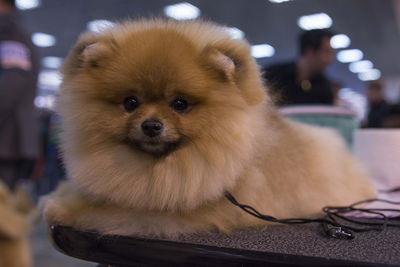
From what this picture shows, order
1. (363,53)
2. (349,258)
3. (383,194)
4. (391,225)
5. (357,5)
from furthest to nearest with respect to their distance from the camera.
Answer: (363,53)
(357,5)
(383,194)
(391,225)
(349,258)

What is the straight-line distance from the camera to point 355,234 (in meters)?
0.79

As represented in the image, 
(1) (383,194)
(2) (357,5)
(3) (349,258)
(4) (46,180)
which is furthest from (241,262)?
(4) (46,180)

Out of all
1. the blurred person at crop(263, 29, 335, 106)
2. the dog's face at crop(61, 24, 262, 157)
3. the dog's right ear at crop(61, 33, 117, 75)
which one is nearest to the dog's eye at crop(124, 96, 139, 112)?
the dog's face at crop(61, 24, 262, 157)

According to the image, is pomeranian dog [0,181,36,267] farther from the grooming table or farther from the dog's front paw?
the grooming table

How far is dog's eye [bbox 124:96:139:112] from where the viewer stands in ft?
2.54

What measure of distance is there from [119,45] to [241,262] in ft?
1.86

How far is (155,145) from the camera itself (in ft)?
2.49

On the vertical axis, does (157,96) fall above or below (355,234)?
above

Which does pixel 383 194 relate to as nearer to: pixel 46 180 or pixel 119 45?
pixel 119 45

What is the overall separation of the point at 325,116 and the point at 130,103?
139 centimetres

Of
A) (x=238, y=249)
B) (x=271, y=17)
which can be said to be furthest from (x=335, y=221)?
(x=271, y=17)

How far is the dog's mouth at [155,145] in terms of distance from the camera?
0.75m

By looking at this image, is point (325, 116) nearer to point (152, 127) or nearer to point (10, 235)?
point (152, 127)

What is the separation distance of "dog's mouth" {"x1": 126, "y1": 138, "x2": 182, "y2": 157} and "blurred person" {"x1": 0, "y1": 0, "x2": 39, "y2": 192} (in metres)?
1.24
